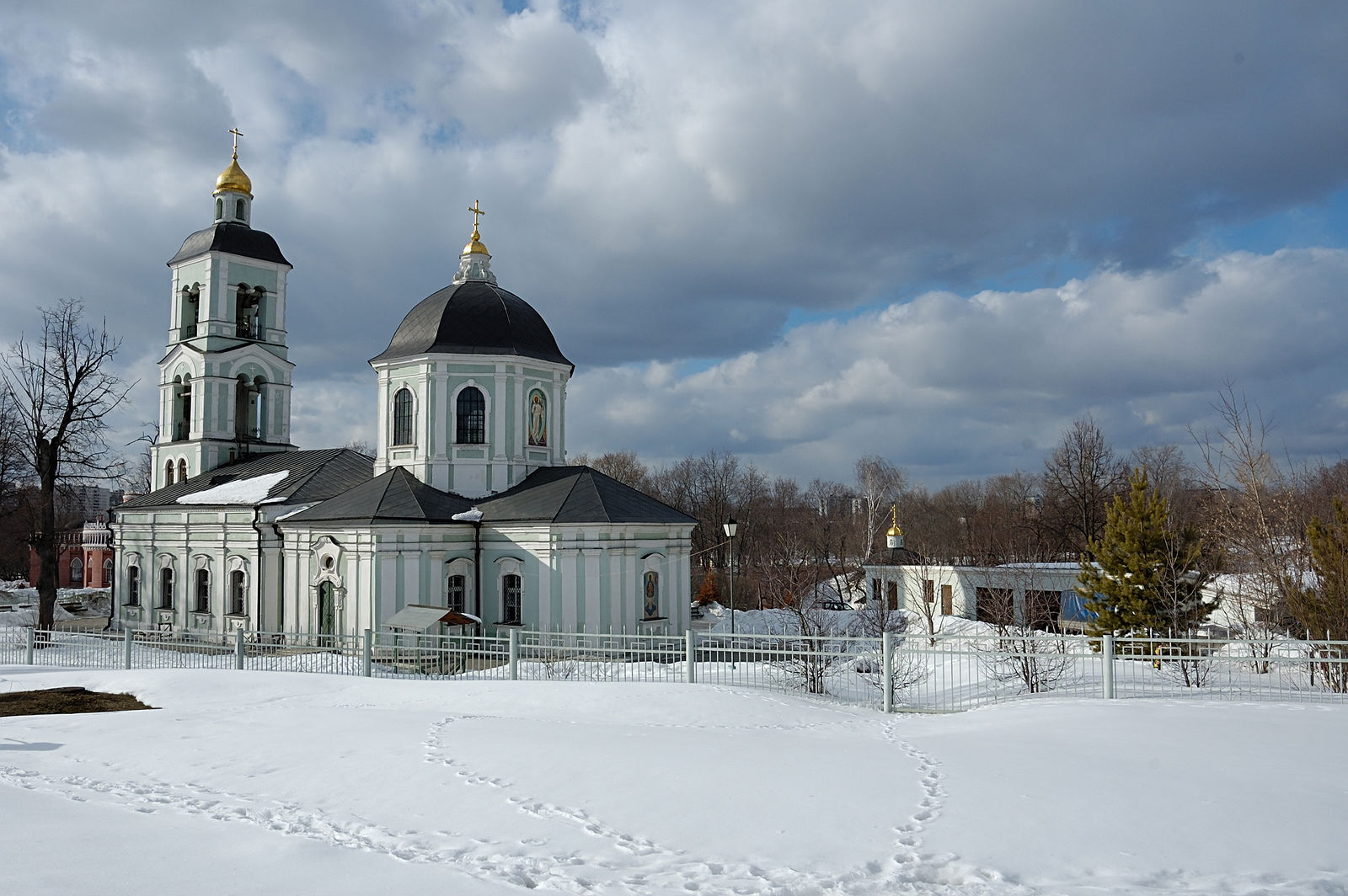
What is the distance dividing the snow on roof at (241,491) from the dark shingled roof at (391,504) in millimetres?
2905

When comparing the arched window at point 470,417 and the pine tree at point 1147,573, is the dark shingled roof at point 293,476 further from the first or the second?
the pine tree at point 1147,573

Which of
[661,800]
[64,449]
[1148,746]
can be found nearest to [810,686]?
[1148,746]

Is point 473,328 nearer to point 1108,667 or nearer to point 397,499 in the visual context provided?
point 397,499

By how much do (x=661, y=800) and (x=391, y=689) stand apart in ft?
27.7

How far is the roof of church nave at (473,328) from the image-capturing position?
81.1 feet

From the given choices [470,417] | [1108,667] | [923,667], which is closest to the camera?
[1108,667]

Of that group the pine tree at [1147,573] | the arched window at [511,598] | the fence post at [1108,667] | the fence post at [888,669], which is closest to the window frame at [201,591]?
the arched window at [511,598]

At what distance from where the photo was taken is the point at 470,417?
24844mm

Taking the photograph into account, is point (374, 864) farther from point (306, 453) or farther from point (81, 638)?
point (306, 453)

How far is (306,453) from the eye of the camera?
94.5ft

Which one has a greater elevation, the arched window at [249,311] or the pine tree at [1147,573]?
the arched window at [249,311]

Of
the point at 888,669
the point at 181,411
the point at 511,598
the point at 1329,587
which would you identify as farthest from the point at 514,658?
the point at 181,411

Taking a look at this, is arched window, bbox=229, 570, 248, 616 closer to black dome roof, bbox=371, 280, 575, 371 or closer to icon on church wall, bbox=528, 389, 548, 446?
black dome roof, bbox=371, 280, 575, 371

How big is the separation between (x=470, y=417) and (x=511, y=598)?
519cm
